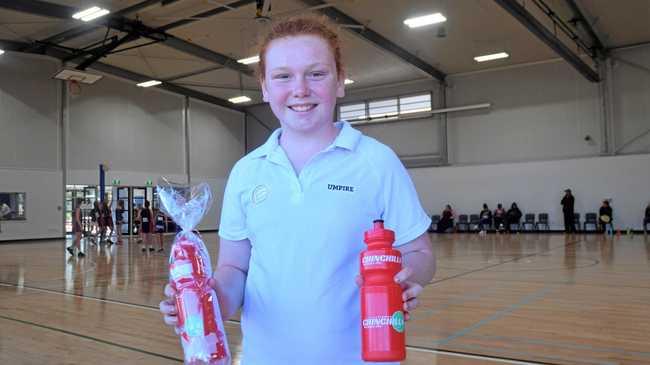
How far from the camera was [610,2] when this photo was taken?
15812mm

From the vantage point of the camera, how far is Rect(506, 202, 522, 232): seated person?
2103 cm

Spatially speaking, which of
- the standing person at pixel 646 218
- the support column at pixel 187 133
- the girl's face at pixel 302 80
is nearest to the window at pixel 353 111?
A: the support column at pixel 187 133

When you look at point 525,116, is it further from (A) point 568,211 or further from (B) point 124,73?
(B) point 124,73

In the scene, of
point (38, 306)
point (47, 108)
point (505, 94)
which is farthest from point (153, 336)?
point (505, 94)

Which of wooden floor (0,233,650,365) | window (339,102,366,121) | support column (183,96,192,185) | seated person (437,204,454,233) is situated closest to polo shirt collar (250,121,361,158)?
wooden floor (0,233,650,365)

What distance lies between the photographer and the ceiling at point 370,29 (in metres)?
15.5

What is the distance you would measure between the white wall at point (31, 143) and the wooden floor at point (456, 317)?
39.6 ft

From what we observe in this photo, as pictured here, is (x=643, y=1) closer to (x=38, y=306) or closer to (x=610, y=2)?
(x=610, y=2)

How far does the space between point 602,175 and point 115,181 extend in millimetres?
19497

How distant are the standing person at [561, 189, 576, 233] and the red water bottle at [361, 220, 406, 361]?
20400 mm

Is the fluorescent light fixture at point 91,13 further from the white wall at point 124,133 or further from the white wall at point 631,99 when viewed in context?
the white wall at point 631,99

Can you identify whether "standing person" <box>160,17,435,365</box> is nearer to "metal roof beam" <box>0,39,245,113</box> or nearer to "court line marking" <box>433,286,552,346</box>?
"court line marking" <box>433,286,552,346</box>

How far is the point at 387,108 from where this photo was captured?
80.8ft

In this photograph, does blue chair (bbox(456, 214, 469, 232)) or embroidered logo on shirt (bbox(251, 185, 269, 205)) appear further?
blue chair (bbox(456, 214, 469, 232))
